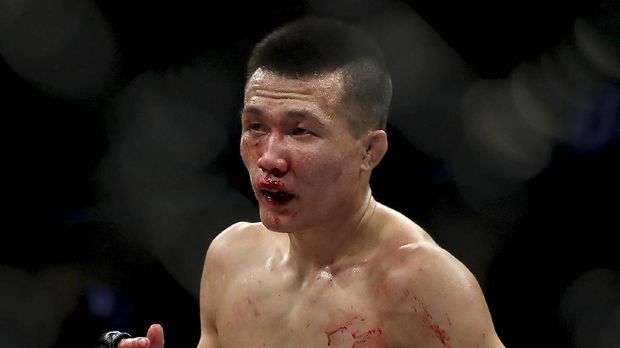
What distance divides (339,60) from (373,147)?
15cm

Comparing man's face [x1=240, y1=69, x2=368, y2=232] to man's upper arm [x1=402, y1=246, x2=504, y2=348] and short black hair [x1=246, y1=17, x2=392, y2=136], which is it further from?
man's upper arm [x1=402, y1=246, x2=504, y2=348]

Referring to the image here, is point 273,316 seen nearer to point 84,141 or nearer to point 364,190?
point 364,190

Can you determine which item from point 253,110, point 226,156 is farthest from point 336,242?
point 226,156

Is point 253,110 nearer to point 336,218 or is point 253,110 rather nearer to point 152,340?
point 336,218

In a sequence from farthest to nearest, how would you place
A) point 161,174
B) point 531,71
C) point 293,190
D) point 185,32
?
1. point 161,174
2. point 185,32
3. point 531,71
4. point 293,190

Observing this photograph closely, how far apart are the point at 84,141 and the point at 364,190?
2.84 feet

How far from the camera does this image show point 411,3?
1876 mm

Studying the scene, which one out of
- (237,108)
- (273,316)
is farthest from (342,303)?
(237,108)

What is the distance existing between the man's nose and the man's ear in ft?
0.48

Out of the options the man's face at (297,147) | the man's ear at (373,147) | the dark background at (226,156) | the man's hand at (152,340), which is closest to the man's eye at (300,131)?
the man's face at (297,147)

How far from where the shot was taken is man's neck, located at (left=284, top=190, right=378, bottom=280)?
1478mm

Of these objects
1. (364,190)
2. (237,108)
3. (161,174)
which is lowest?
(161,174)

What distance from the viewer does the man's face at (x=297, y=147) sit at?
53.1 inches

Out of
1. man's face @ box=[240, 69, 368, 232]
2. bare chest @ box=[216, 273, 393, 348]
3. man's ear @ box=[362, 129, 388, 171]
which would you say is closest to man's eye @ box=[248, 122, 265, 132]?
man's face @ box=[240, 69, 368, 232]
